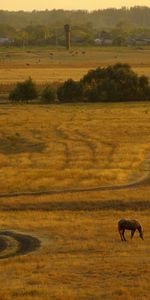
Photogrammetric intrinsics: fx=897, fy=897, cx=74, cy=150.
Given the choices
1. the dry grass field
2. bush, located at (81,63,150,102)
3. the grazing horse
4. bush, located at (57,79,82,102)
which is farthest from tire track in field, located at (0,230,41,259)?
bush, located at (81,63,150,102)

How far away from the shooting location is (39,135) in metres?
53.5

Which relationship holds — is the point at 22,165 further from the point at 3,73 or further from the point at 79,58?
the point at 79,58

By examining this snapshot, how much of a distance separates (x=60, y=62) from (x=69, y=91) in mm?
58346

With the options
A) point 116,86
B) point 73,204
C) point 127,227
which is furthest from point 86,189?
point 116,86

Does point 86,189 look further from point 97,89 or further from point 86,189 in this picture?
point 97,89

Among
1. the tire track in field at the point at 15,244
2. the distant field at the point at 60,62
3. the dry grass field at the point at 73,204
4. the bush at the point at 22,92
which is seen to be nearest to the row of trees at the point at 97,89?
the bush at the point at 22,92

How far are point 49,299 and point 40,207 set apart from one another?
1586cm

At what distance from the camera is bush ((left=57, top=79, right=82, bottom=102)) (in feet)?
253

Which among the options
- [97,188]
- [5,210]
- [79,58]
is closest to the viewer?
[5,210]

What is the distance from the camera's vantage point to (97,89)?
258 feet

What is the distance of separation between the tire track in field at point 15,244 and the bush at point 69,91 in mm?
51612

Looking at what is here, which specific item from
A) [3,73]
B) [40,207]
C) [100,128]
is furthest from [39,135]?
[3,73]

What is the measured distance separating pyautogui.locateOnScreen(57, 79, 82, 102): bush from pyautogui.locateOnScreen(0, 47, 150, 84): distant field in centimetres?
1798

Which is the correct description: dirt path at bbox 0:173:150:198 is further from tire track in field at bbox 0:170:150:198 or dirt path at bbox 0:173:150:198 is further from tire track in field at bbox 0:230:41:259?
tire track in field at bbox 0:230:41:259
